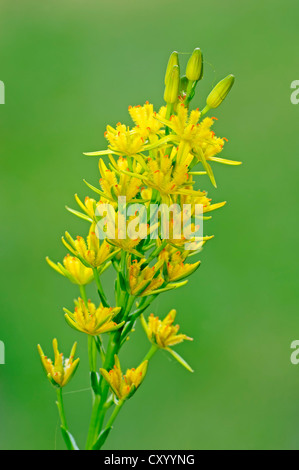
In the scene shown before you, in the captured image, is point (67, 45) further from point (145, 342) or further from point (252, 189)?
point (145, 342)

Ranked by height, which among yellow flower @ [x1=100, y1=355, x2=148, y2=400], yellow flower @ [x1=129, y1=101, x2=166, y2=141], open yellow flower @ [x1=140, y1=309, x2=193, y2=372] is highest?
yellow flower @ [x1=129, y1=101, x2=166, y2=141]

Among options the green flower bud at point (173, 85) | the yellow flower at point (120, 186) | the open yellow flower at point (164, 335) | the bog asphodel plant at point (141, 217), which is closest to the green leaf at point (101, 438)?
the bog asphodel plant at point (141, 217)

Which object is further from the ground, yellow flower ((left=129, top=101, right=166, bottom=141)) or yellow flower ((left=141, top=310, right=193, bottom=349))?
yellow flower ((left=129, top=101, right=166, bottom=141))

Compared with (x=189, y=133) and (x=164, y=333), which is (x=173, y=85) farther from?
(x=164, y=333)

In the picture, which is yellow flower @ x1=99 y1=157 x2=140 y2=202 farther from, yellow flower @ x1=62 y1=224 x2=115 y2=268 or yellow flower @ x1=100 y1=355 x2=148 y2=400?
yellow flower @ x1=100 y1=355 x2=148 y2=400

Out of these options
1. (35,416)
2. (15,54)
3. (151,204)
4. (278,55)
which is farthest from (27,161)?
(151,204)

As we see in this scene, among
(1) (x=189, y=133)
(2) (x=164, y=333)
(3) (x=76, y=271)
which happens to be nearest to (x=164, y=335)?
(2) (x=164, y=333)

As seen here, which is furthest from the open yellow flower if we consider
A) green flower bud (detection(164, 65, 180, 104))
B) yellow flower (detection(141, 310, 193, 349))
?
green flower bud (detection(164, 65, 180, 104))
